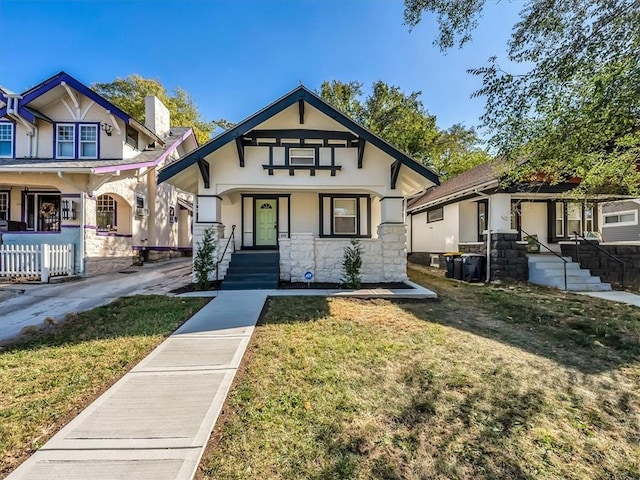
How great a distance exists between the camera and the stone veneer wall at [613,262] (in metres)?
10.5

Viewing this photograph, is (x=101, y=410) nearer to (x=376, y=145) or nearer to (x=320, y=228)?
(x=376, y=145)

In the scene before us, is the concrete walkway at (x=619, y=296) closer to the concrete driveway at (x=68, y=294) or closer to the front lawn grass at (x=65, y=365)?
the front lawn grass at (x=65, y=365)

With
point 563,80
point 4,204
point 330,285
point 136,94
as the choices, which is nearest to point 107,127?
point 4,204

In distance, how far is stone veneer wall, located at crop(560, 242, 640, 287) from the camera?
10.5 meters

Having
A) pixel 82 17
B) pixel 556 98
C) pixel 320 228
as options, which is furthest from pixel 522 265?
pixel 82 17

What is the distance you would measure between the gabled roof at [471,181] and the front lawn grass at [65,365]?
9007mm

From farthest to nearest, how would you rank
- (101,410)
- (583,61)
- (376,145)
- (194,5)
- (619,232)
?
(619,232) < (194,5) < (376,145) < (583,61) < (101,410)

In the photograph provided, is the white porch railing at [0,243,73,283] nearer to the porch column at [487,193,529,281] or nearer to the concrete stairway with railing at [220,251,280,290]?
the concrete stairway with railing at [220,251,280,290]

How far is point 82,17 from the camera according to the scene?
10344mm

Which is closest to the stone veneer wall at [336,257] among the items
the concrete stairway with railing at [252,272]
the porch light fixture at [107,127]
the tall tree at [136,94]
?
the concrete stairway with railing at [252,272]

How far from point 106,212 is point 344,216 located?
1048cm

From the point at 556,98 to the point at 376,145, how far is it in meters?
4.26

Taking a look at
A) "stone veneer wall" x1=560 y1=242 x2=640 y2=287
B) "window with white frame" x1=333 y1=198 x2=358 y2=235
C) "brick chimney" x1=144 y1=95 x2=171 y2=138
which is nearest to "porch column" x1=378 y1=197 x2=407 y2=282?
"window with white frame" x1=333 y1=198 x2=358 y2=235

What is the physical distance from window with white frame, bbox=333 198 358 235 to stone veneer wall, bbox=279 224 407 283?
267 centimetres
